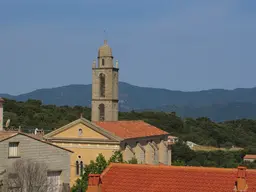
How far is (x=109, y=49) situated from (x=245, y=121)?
9788 cm

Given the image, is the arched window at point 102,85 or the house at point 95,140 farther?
the arched window at point 102,85

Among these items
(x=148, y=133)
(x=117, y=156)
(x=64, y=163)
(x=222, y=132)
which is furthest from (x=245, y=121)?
(x=64, y=163)

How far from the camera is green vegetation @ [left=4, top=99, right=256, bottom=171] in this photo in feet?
231

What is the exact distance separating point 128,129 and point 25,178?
69.6ft

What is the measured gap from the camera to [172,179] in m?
20.0

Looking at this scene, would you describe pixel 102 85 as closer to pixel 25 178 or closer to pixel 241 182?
pixel 25 178

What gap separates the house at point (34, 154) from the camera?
24.1 meters

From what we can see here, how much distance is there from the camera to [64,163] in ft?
88.2

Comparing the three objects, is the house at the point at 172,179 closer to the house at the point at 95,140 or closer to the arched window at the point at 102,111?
the house at the point at 95,140

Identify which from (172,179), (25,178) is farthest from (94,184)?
(25,178)

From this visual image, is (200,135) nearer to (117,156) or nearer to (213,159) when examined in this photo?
(213,159)

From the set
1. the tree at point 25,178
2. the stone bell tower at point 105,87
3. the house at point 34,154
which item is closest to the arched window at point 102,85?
the stone bell tower at point 105,87

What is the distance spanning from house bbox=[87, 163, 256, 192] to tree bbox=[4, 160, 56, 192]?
355 centimetres

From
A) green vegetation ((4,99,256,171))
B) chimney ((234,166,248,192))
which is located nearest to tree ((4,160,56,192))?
chimney ((234,166,248,192))
